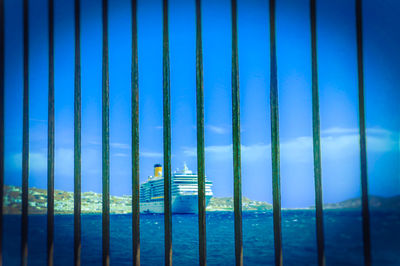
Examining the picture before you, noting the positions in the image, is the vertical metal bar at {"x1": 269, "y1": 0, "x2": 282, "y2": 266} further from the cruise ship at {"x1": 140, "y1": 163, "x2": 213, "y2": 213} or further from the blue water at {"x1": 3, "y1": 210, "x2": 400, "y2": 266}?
the cruise ship at {"x1": 140, "y1": 163, "x2": 213, "y2": 213}

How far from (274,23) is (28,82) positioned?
1476mm

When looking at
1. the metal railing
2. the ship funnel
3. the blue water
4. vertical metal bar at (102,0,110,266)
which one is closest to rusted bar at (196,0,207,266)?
the metal railing

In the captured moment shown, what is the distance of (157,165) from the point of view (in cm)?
3322

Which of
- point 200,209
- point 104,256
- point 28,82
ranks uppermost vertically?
point 28,82

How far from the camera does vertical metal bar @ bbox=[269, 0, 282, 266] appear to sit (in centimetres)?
181

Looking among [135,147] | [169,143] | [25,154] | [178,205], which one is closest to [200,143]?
[169,143]

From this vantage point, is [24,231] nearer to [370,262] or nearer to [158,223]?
[370,262]

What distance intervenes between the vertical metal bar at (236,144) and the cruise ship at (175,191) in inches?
1104

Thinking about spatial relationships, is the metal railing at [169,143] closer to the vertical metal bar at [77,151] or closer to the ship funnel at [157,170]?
the vertical metal bar at [77,151]

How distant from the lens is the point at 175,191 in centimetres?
3095

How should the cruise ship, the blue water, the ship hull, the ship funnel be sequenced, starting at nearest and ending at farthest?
1. the blue water
2. the cruise ship
3. the ship hull
4. the ship funnel

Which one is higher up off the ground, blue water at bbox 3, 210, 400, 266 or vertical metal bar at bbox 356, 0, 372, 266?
vertical metal bar at bbox 356, 0, 372, 266

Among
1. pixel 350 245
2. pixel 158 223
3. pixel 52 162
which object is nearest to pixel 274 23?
pixel 52 162

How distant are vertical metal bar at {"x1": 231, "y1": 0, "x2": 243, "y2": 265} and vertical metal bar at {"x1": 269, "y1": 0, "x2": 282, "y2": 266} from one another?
16cm
